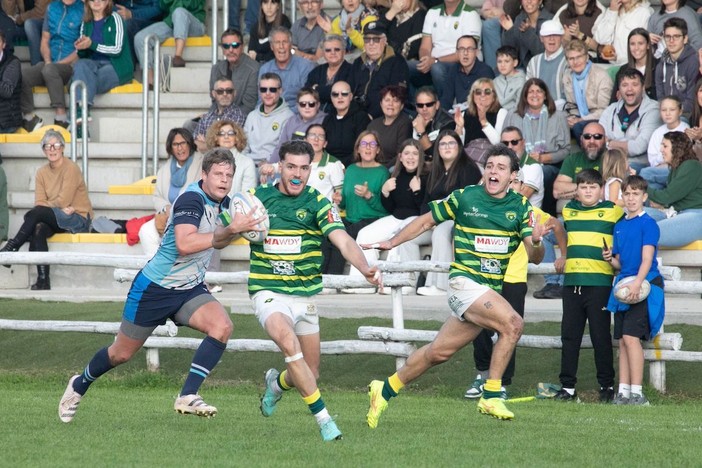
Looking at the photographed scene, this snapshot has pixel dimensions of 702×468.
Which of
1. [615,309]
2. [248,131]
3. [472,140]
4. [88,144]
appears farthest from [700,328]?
[88,144]

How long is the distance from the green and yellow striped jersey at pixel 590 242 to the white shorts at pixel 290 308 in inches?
126

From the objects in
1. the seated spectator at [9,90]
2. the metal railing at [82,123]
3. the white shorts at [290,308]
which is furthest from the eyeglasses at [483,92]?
the seated spectator at [9,90]

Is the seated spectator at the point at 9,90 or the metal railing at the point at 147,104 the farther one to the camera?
the seated spectator at the point at 9,90

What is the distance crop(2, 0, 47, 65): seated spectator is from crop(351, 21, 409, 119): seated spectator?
5.96 metres

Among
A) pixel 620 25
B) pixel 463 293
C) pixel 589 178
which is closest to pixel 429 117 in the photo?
pixel 620 25

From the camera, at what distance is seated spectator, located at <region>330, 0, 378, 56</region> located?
17.9 metres

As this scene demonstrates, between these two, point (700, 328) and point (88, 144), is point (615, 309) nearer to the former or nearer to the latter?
point (700, 328)

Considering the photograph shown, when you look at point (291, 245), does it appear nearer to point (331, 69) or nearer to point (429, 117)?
point (429, 117)

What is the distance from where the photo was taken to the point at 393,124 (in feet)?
52.3

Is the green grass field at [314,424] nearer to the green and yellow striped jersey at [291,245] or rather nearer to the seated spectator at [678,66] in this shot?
the green and yellow striped jersey at [291,245]

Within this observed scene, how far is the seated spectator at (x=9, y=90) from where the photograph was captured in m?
18.7

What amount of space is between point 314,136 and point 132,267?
10.2ft

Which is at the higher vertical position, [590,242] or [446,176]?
[446,176]

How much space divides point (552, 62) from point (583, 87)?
1.93ft
